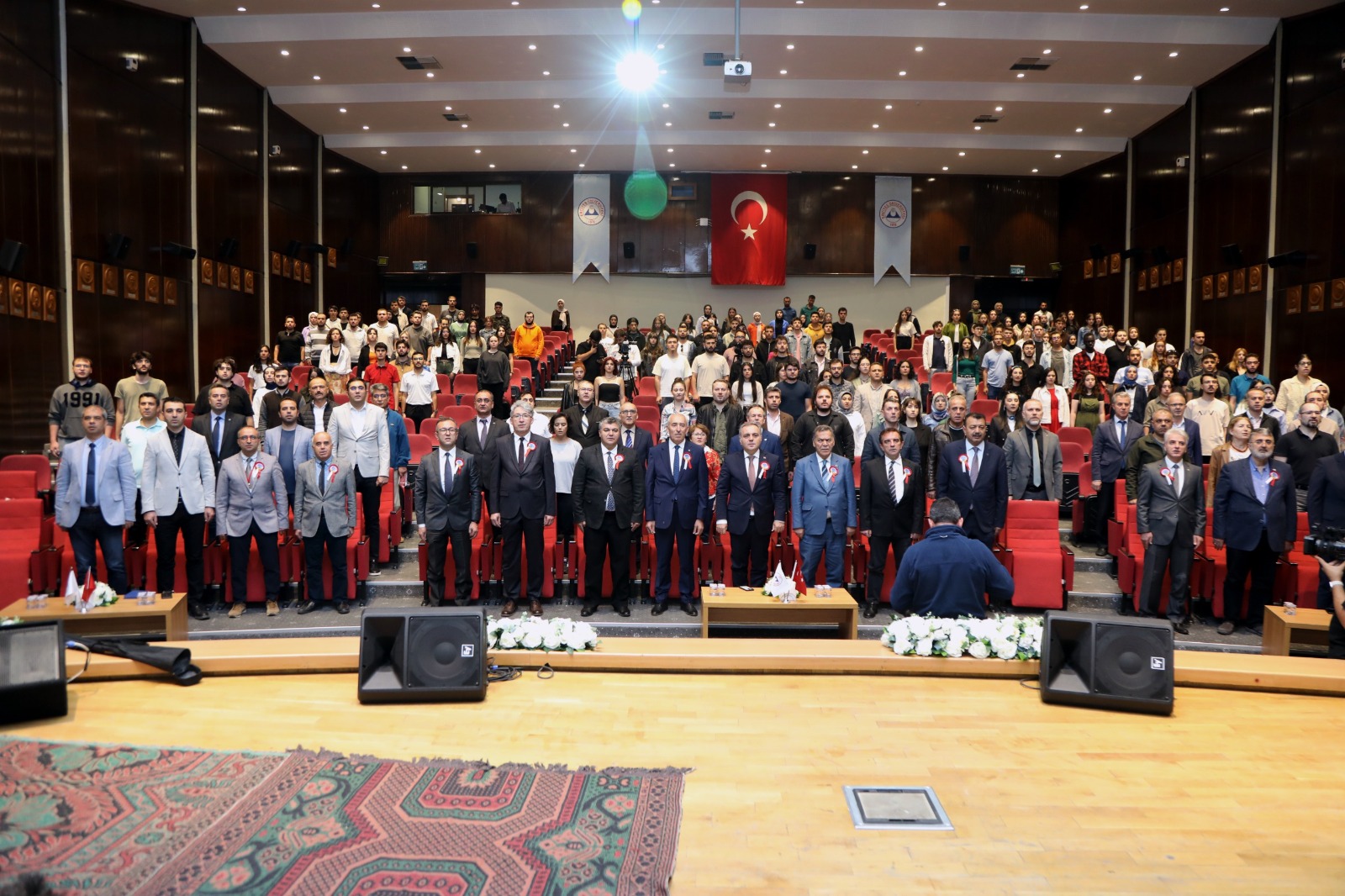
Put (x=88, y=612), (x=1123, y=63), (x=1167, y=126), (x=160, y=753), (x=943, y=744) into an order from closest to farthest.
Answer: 1. (x=160, y=753)
2. (x=943, y=744)
3. (x=88, y=612)
4. (x=1123, y=63)
5. (x=1167, y=126)

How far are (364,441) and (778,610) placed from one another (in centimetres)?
349

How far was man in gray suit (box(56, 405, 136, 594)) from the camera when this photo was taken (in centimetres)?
579

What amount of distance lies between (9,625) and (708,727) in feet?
8.65

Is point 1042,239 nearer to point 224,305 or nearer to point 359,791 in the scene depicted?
point 224,305

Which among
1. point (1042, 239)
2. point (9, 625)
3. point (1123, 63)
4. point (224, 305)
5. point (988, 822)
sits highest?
point (1123, 63)

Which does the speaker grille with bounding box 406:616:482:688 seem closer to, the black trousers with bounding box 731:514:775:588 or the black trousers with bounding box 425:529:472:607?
the black trousers with bounding box 425:529:472:607

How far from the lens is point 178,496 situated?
6223 millimetres

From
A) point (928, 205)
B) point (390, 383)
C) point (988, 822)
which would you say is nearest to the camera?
point (988, 822)

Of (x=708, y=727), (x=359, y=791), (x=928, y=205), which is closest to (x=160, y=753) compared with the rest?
(x=359, y=791)

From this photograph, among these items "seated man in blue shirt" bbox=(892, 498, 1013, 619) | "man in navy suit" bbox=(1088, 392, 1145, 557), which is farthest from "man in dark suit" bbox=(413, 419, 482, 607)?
"man in navy suit" bbox=(1088, 392, 1145, 557)

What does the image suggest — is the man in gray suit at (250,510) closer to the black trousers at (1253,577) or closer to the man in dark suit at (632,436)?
the man in dark suit at (632,436)

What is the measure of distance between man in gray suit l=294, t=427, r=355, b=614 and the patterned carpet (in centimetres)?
Result: 311

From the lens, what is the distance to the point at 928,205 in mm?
18344

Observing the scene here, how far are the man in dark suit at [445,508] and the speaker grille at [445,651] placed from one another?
2737 millimetres
